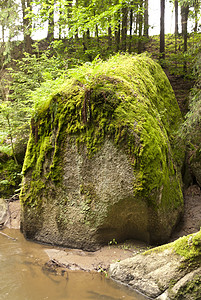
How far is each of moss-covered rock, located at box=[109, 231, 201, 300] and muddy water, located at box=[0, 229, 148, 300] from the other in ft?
0.67

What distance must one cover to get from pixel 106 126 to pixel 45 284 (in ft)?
10.4

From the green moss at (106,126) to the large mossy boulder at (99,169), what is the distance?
0.02 meters

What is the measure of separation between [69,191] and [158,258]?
2.43 m

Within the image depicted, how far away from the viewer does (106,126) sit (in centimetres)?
530

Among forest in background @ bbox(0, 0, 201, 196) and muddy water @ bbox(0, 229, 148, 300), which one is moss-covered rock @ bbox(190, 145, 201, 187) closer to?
forest in background @ bbox(0, 0, 201, 196)

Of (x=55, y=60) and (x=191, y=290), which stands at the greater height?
(x=55, y=60)

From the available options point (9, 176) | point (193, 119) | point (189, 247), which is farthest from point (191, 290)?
point (9, 176)

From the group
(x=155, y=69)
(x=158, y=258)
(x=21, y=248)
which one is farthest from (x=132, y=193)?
(x=155, y=69)

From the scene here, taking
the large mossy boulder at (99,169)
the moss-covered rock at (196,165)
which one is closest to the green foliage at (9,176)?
the large mossy boulder at (99,169)

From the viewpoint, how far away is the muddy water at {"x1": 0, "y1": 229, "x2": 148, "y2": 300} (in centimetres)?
368

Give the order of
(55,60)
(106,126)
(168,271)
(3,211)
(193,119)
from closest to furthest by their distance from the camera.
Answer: (168,271), (106,126), (193,119), (3,211), (55,60)

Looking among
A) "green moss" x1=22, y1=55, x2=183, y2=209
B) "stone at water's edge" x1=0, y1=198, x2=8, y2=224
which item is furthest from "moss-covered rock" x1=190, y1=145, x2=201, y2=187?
"stone at water's edge" x1=0, y1=198, x2=8, y2=224

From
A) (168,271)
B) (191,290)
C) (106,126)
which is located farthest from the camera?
(106,126)

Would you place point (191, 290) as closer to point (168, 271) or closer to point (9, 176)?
point (168, 271)
